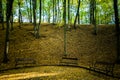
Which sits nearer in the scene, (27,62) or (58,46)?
(27,62)

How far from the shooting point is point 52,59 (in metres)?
22.4

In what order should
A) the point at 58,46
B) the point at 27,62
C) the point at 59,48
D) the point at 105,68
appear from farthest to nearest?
1. the point at 58,46
2. the point at 59,48
3. the point at 27,62
4. the point at 105,68

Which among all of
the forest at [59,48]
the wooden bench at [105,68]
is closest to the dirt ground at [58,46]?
the forest at [59,48]

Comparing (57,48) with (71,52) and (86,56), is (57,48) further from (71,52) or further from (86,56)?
(86,56)

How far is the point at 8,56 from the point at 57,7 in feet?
72.9

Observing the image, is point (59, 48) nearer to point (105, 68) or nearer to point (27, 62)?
point (27, 62)

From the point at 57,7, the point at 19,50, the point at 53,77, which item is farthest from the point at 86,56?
the point at 57,7

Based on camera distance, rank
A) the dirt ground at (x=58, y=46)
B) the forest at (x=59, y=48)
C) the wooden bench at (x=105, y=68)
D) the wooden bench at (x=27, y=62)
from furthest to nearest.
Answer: the dirt ground at (x=58, y=46) < the wooden bench at (x=27, y=62) < the forest at (x=59, y=48) < the wooden bench at (x=105, y=68)

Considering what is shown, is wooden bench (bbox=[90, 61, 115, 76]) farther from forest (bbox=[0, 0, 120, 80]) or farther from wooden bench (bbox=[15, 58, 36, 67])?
wooden bench (bbox=[15, 58, 36, 67])

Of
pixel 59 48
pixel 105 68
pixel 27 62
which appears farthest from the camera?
pixel 59 48

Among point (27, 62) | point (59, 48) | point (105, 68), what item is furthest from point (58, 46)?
point (105, 68)

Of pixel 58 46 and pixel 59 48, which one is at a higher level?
pixel 58 46

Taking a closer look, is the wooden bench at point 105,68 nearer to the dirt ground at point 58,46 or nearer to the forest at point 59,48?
the forest at point 59,48

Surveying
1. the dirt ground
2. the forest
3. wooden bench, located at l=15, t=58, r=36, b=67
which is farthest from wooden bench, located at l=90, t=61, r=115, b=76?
wooden bench, located at l=15, t=58, r=36, b=67
